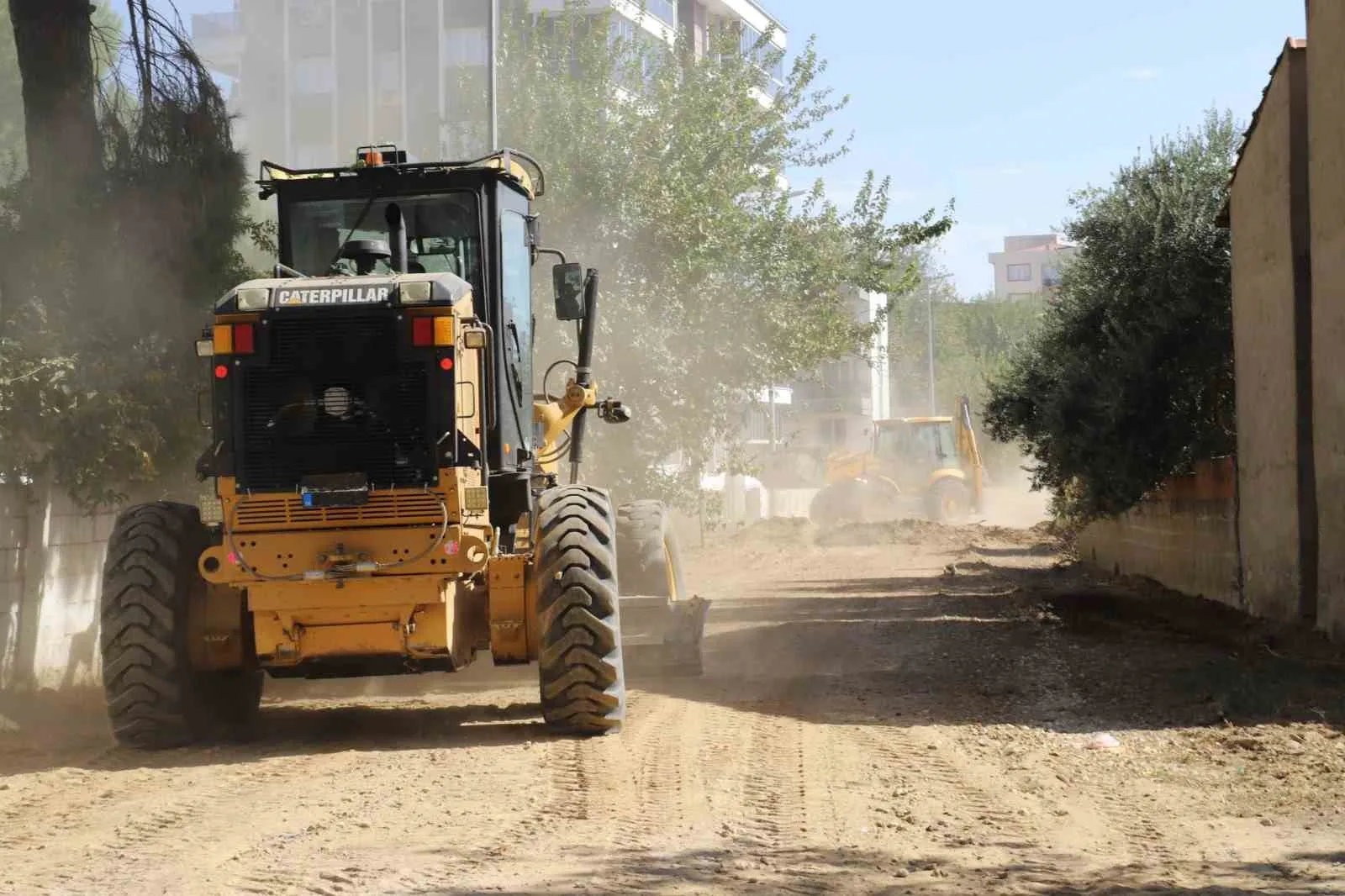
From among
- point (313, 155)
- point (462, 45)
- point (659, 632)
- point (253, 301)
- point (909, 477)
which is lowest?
point (659, 632)

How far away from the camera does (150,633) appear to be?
1007cm

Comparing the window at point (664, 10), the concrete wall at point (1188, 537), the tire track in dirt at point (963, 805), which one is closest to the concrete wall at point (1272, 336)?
the concrete wall at point (1188, 537)

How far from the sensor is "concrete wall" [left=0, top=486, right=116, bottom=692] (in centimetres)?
1247

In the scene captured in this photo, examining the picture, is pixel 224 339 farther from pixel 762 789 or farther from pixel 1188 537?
pixel 1188 537

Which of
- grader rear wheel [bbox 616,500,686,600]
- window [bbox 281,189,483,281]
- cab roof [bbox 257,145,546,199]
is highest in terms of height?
cab roof [bbox 257,145,546,199]

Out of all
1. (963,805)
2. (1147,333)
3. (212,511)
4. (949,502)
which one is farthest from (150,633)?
(949,502)

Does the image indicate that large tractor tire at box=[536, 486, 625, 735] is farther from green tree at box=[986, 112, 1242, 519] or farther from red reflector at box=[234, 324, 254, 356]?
green tree at box=[986, 112, 1242, 519]

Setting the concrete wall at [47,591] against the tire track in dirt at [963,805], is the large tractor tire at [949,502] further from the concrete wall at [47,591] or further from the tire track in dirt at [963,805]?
the tire track in dirt at [963,805]

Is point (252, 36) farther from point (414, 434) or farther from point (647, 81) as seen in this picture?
point (414, 434)

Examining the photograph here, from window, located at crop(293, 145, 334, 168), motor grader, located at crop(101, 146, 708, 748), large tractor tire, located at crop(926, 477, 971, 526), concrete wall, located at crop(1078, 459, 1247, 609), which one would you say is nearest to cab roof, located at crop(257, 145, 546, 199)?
motor grader, located at crop(101, 146, 708, 748)

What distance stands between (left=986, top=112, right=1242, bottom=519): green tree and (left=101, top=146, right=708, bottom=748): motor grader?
36.2ft

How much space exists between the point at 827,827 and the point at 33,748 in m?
5.36

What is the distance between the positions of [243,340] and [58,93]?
5002 mm

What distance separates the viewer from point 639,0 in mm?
29500
